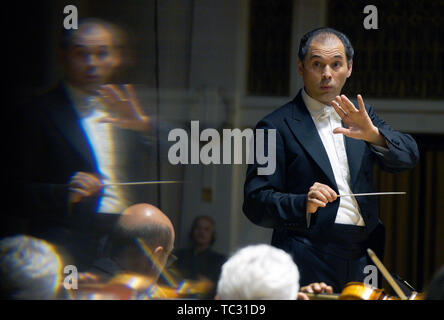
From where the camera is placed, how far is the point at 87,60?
3285 millimetres

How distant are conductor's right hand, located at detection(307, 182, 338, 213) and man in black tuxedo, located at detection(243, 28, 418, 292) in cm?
8

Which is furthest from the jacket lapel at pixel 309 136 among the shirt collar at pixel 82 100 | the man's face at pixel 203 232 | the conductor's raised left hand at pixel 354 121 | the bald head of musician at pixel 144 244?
the man's face at pixel 203 232

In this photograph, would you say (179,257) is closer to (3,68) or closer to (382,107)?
(3,68)

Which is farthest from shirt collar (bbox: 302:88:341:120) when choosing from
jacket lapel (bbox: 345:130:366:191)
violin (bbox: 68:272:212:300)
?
violin (bbox: 68:272:212:300)

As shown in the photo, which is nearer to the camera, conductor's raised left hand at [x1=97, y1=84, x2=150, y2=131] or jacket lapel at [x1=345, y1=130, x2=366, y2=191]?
jacket lapel at [x1=345, y1=130, x2=366, y2=191]

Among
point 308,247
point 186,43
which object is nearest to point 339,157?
point 308,247

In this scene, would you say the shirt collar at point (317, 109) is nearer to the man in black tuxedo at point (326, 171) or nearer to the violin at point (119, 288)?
the man in black tuxedo at point (326, 171)

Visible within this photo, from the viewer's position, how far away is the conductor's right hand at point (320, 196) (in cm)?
Result: 254

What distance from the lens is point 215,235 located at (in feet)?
13.6

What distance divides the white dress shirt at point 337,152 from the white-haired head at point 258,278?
85 cm

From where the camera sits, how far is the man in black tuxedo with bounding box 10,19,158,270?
3332mm

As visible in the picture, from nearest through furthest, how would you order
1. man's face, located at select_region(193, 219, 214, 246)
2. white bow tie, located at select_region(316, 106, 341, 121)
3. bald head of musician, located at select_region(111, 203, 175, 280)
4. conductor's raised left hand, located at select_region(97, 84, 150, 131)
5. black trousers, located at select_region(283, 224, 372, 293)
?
bald head of musician, located at select_region(111, 203, 175, 280) < black trousers, located at select_region(283, 224, 372, 293) < white bow tie, located at select_region(316, 106, 341, 121) < conductor's raised left hand, located at select_region(97, 84, 150, 131) < man's face, located at select_region(193, 219, 214, 246)

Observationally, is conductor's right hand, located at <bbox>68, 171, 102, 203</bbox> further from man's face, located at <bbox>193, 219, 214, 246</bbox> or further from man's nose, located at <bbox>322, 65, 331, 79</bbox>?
man's nose, located at <bbox>322, 65, 331, 79</bbox>
